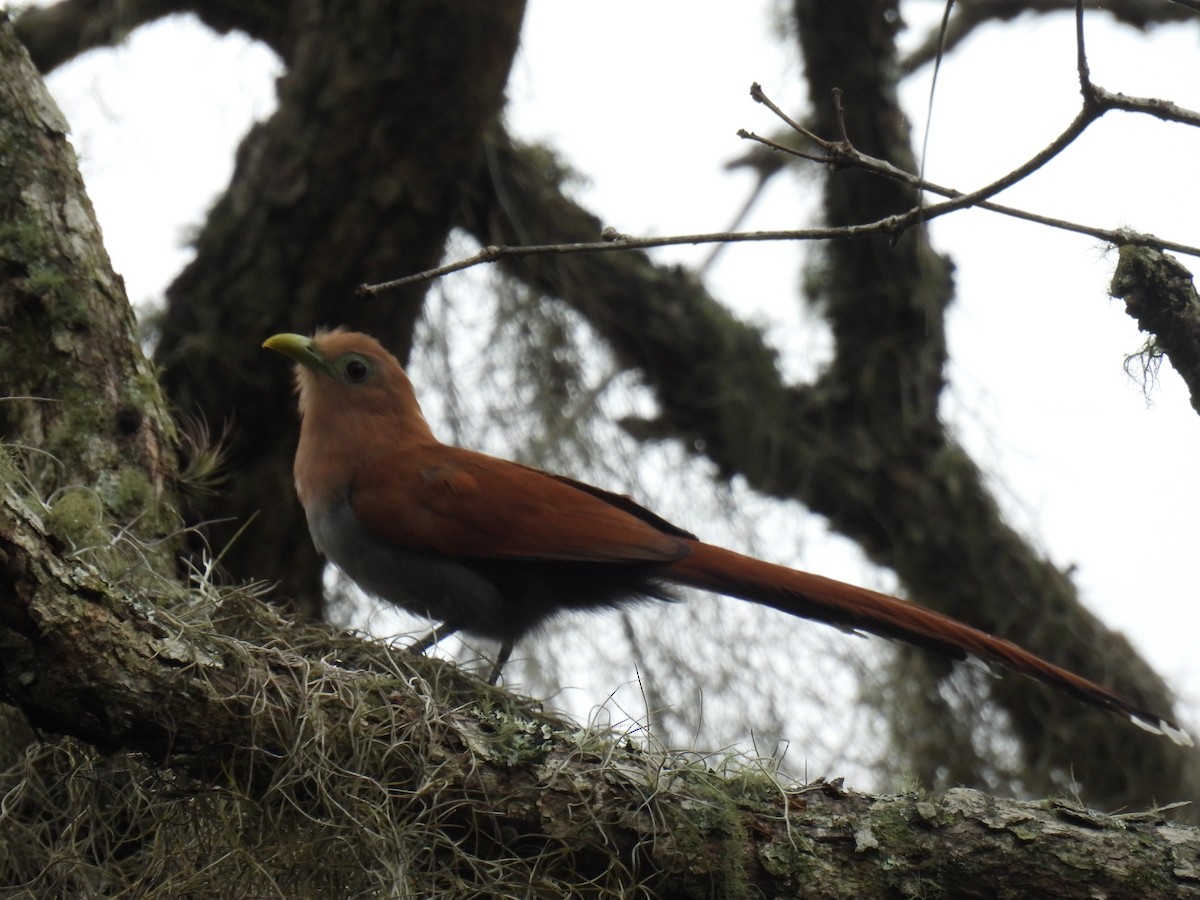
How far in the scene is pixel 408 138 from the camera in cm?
482

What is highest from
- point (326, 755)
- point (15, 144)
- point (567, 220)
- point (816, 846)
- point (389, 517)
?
point (567, 220)

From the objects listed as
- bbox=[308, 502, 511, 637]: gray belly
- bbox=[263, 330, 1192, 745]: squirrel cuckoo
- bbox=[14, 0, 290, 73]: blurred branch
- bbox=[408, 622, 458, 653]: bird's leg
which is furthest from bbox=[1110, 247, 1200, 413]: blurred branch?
bbox=[14, 0, 290, 73]: blurred branch

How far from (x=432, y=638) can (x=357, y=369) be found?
1121 mm

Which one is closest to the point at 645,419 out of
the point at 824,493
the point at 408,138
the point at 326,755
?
the point at 824,493

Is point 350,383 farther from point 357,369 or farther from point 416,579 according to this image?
point 416,579

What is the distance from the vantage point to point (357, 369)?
171 inches

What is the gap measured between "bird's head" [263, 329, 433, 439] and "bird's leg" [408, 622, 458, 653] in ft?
2.31

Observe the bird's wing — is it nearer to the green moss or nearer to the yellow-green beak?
the yellow-green beak

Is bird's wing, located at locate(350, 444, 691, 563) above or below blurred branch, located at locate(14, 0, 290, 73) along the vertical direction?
below

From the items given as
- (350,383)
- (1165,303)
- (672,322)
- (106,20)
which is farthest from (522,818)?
(106,20)

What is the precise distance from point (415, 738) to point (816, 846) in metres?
0.80

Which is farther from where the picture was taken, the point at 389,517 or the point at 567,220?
the point at 567,220

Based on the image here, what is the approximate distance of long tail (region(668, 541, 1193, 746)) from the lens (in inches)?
130

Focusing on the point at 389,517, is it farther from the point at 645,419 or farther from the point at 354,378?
the point at 645,419
